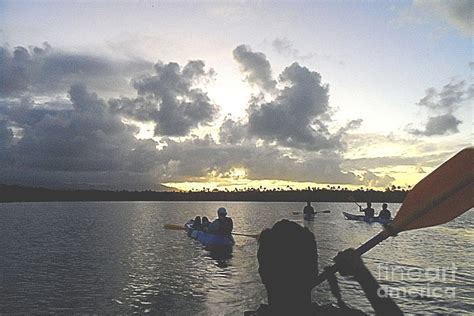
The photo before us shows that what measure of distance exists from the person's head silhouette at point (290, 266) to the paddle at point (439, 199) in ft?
0.50

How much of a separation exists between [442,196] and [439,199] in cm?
4

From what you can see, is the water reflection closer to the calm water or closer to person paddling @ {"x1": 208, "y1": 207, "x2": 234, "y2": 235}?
the calm water

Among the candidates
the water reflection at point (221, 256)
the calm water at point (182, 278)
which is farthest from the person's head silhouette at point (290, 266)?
the water reflection at point (221, 256)

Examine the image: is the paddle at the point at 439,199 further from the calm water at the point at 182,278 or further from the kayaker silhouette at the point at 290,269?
the calm water at the point at 182,278

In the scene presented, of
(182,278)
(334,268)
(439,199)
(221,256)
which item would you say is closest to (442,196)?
(439,199)

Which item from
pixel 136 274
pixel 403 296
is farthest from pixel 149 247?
pixel 403 296

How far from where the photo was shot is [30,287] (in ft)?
58.5

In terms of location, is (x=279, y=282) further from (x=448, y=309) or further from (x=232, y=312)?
(x=448, y=309)

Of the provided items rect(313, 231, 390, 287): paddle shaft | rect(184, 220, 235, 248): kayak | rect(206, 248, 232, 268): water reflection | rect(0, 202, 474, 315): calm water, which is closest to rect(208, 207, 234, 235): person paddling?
rect(184, 220, 235, 248): kayak

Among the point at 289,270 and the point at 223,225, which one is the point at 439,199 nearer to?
the point at 289,270

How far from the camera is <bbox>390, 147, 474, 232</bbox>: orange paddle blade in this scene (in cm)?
333

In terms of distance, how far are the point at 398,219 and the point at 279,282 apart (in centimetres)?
124

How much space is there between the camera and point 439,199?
3.42 m

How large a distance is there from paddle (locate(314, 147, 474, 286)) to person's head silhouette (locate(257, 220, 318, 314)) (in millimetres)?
153
